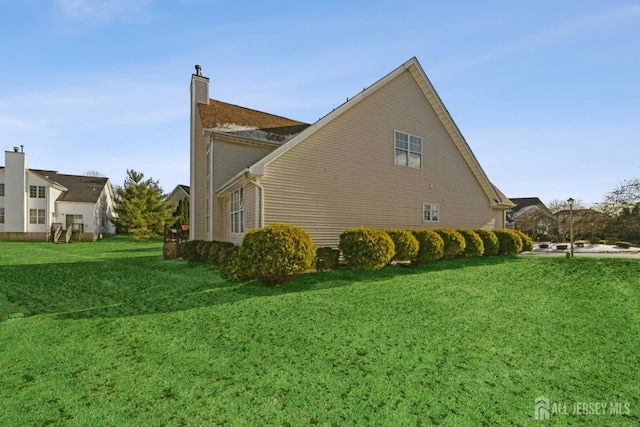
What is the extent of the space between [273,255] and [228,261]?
8.42 ft

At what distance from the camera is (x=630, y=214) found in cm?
2967

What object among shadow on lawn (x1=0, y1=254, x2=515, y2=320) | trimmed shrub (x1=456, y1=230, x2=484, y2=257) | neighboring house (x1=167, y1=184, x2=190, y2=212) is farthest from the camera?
neighboring house (x1=167, y1=184, x2=190, y2=212)

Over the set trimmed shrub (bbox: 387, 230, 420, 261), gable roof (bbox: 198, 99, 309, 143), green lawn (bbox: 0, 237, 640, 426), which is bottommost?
green lawn (bbox: 0, 237, 640, 426)

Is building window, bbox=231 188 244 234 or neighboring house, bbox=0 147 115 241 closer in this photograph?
building window, bbox=231 188 244 234

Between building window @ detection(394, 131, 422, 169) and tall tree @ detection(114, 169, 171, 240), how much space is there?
2752 cm

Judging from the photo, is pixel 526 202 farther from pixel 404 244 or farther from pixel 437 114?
pixel 404 244

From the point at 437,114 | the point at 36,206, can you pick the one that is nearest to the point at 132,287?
the point at 437,114

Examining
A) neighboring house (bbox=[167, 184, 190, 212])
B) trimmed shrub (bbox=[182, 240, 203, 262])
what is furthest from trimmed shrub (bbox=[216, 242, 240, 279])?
neighboring house (bbox=[167, 184, 190, 212])

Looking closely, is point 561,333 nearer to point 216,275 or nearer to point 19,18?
point 216,275

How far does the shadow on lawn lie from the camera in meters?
7.23

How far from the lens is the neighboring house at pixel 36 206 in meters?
30.6

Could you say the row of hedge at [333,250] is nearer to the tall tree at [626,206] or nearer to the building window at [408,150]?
the building window at [408,150]

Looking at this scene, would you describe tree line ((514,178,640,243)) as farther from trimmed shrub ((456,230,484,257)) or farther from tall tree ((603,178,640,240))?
trimmed shrub ((456,230,484,257))

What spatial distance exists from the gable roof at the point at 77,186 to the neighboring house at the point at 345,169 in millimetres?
23304
